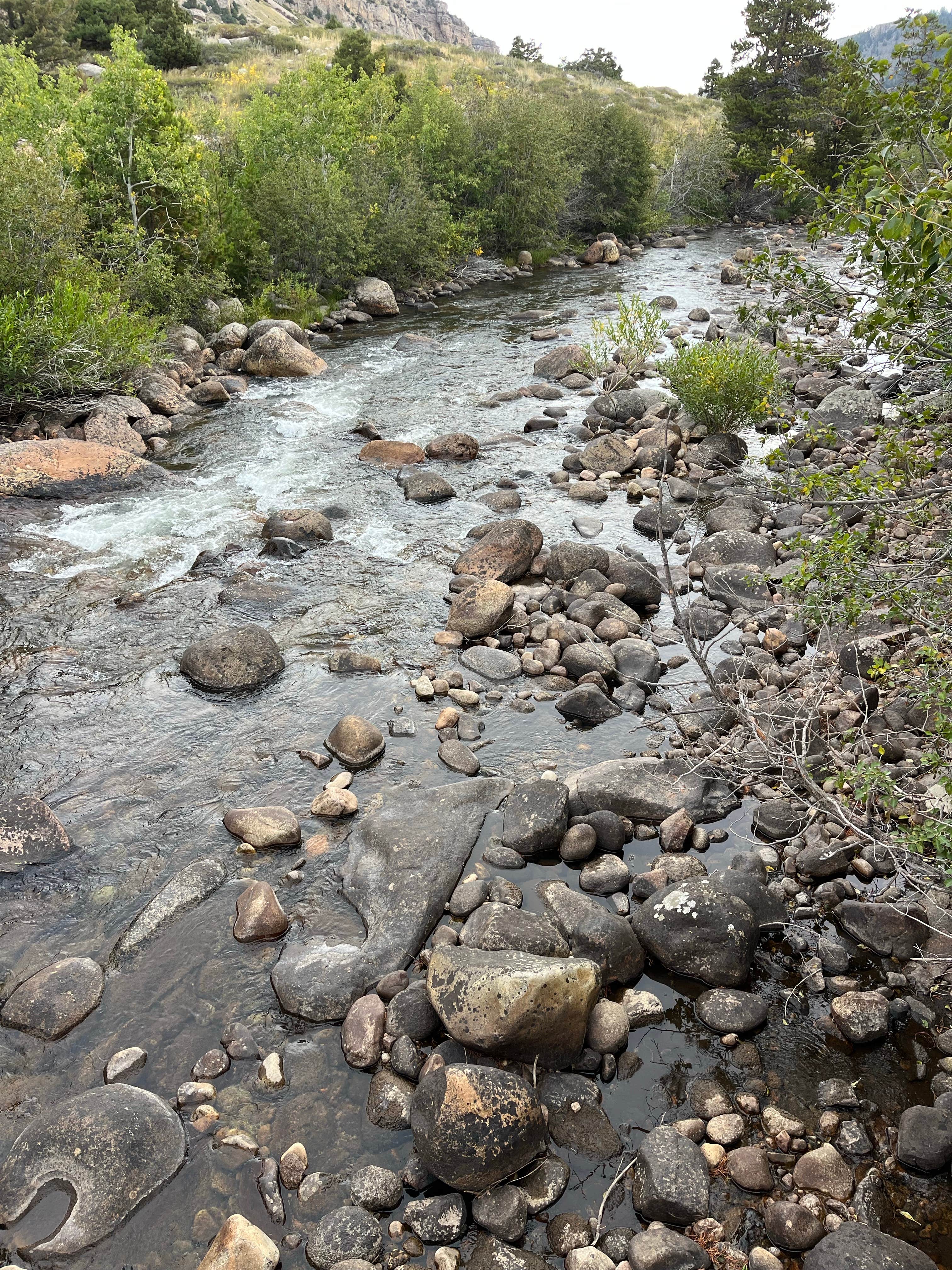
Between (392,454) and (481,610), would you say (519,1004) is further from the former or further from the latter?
(392,454)

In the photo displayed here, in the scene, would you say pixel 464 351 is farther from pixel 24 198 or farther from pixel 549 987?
pixel 549 987

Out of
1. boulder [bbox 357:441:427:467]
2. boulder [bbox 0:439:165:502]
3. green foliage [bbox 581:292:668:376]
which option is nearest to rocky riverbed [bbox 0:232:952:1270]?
boulder [bbox 0:439:165:502]

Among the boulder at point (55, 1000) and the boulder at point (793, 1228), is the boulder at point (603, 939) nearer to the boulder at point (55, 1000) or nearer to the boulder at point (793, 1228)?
the boulder at point (793, 1228)

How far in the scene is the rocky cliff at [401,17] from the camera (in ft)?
318

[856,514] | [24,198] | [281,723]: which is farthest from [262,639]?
[24,198]

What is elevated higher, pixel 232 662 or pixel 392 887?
pixel 232 662

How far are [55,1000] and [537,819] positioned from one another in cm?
347

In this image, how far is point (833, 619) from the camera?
7.12 m

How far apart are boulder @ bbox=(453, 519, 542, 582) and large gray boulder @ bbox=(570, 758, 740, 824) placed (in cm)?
412

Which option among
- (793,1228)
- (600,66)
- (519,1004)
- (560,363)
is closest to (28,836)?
(519,1004)

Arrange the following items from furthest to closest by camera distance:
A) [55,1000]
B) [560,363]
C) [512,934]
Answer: [560,363] < [512,934] < [55,1000]

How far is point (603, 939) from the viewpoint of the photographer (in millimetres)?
5398

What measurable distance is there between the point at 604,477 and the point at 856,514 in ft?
14.5

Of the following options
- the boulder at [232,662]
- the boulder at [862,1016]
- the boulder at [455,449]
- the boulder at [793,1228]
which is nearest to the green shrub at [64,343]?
the boulder at [455,449]
